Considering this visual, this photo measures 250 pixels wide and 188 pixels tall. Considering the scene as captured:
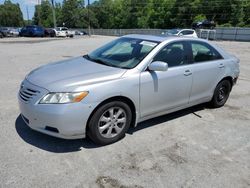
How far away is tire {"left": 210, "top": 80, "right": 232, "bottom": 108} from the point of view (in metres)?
5.28

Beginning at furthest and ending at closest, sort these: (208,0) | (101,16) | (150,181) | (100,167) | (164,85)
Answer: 1. (101,16)
2. (208,0)
3. (164,85)
4. (100,167)
5. (150,181)

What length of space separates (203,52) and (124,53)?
1.62 m

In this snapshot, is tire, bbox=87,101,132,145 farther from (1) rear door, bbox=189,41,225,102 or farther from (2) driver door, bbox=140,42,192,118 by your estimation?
(1) rear door, bbox=189,41,225,102

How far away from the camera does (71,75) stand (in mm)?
3613

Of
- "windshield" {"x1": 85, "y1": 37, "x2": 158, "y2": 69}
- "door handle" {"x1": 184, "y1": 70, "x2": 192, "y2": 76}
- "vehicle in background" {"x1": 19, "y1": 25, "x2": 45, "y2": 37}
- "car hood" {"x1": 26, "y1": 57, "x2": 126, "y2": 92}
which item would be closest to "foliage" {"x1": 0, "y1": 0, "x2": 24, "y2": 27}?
"vehicle in background" {"x1": 19, "y1": 25, "x2": 45, "y2": 37}

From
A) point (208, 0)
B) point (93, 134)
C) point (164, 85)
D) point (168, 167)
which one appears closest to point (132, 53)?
point (164, 85)

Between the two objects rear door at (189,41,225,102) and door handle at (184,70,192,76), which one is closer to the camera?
door handle at (184,70,192,76)

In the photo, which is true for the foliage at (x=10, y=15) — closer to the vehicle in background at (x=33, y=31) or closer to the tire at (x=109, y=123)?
the vehicle in background at (x=33, y=31)

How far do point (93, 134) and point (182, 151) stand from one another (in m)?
1.31

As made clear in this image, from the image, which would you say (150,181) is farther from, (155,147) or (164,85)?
(164,85)

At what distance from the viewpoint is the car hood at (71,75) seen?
338 centimetres

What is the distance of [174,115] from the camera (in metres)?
4.98

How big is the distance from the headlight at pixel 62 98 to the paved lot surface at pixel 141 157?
2.43ft

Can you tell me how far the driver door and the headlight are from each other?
1000 millimetres
